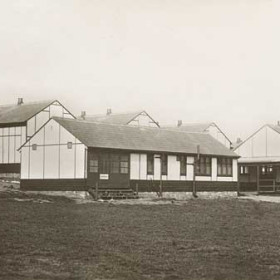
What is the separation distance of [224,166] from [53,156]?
13.9 m

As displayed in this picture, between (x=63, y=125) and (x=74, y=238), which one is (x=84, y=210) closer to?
(x=74, y=238)

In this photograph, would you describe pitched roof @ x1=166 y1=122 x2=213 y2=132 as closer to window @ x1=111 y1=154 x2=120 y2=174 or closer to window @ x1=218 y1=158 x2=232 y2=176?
window @ x1=218 y1=158 x2=232 y2=176

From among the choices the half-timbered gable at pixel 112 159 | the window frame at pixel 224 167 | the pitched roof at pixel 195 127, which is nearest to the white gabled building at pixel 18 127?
the half-timbered gable at pixel 112 159

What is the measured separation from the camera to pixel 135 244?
15.2 metres

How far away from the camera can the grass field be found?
11.5m

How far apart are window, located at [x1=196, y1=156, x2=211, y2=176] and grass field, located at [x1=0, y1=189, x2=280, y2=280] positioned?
1758 centimetres

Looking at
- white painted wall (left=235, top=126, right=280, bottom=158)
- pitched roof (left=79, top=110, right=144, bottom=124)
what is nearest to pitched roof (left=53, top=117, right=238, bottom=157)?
white painted wall (left=235, top=126, right=280, bottom=158)

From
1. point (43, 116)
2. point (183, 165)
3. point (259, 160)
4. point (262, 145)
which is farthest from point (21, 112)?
point (262, 145)

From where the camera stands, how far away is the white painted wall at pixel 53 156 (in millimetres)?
36844

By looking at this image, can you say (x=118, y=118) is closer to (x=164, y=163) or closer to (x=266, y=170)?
(x=266, y=170)

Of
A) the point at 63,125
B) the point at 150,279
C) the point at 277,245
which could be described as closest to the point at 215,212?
the point at 277,245

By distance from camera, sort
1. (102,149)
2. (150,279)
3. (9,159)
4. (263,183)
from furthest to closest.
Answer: (263,183), (9,159), (102,149), (150,279)

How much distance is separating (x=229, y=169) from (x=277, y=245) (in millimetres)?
30627

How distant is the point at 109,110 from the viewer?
75.9m
